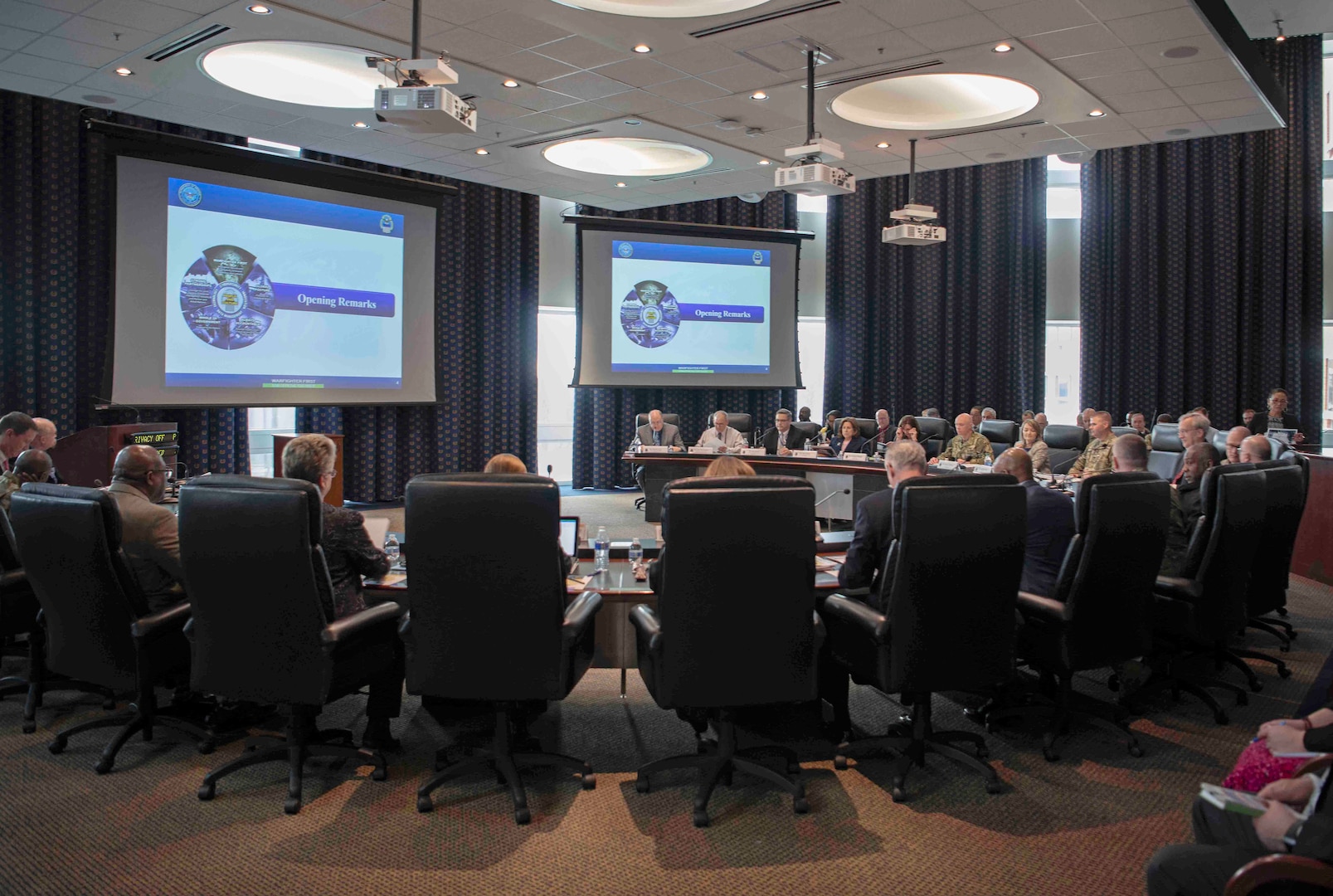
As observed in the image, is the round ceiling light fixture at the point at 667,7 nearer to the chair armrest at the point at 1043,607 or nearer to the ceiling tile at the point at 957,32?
the ceiling tile at the point at 957,32

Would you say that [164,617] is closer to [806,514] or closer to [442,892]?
[442,892]

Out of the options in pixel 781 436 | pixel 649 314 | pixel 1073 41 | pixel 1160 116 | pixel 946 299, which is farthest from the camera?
pixel 946 299

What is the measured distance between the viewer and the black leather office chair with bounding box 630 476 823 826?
2717 millimetres

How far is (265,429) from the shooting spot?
513 inches

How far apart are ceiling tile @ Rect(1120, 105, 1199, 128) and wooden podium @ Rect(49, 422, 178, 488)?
7261 millimetres

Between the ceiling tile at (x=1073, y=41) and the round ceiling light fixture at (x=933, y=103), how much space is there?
3.65 feet

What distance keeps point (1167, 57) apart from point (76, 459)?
746cm

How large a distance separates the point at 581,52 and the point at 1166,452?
194 inches

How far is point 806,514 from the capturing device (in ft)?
9.05

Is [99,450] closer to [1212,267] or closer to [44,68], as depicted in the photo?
[44,68]

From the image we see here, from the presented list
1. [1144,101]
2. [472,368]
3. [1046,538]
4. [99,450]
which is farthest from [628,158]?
[1046,538]

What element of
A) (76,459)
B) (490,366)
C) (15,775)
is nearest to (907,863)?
(15,775)

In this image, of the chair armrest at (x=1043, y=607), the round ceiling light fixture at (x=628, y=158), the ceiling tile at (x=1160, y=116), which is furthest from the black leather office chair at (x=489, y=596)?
the round ceiling light fixture at (x=628, y=158)

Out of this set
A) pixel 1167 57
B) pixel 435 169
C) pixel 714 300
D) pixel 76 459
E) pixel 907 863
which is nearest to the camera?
pixel 907 863
